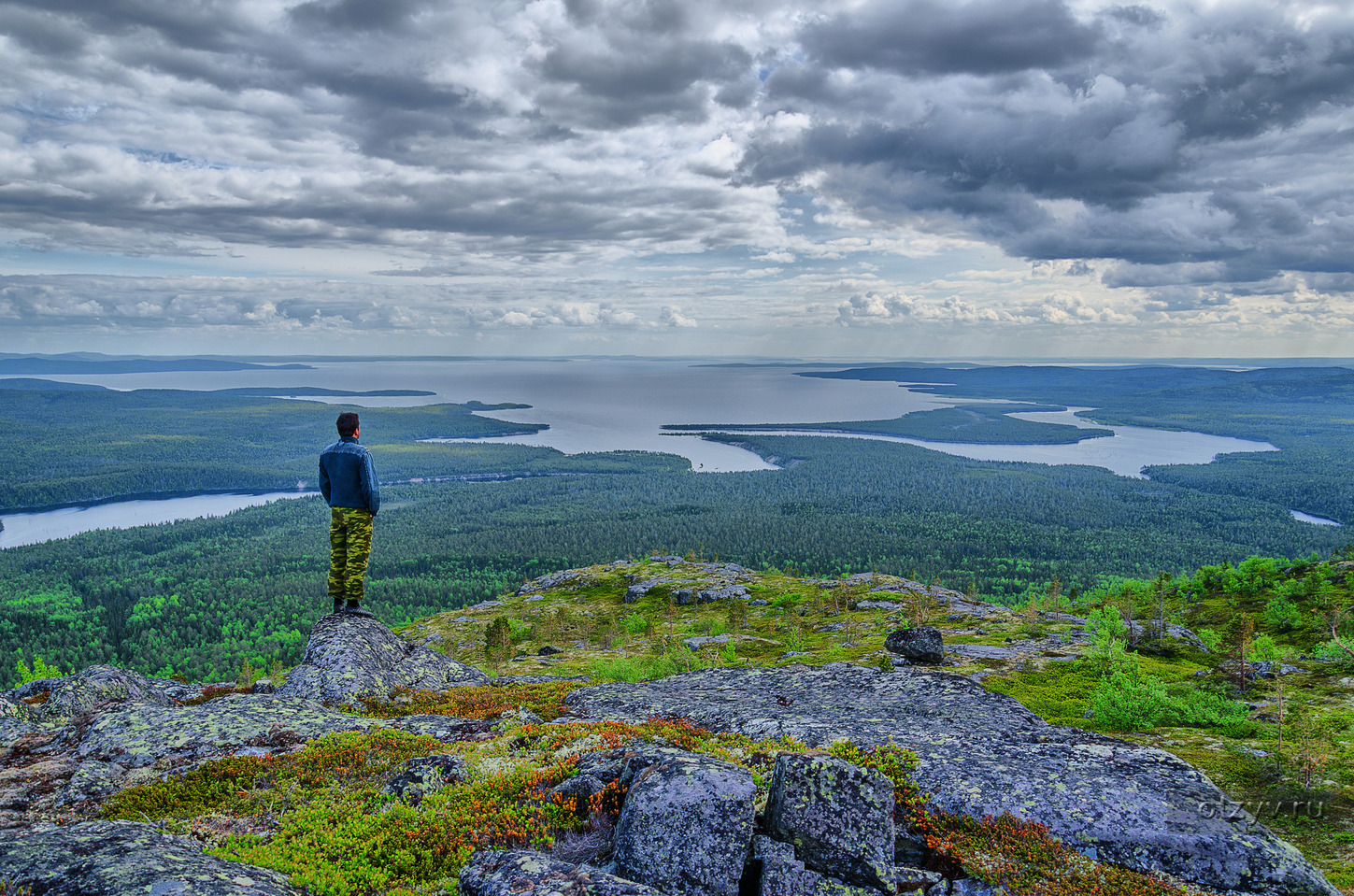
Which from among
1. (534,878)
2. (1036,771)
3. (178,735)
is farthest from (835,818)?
(178,735)

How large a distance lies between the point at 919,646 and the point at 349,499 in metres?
23.6

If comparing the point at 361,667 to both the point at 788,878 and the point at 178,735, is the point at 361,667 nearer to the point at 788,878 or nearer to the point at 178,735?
the point at 178,735

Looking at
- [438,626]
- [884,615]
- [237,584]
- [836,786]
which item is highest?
[836,786]

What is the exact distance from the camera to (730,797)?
858 centimetres

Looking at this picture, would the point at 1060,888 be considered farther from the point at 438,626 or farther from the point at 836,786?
the point at 438,626

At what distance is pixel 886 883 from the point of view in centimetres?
834

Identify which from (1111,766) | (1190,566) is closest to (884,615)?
(1111,766)

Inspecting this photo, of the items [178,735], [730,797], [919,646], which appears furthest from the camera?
[919,646]

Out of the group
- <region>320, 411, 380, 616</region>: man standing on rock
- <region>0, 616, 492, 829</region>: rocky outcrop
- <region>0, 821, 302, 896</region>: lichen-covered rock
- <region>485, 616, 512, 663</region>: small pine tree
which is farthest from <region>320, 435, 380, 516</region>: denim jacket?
<region>485, 616, 512, 663</region>: small pine tree

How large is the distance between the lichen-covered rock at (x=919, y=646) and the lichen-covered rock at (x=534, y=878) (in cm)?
2255

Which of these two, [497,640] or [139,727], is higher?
[139,727]

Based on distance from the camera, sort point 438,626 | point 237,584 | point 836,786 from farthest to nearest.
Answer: point 237,584 < point 438,626 < point 836,786

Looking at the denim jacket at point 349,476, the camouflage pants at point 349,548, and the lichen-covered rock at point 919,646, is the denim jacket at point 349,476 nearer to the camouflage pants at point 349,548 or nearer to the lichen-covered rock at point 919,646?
the camouflage pants at point 349,548

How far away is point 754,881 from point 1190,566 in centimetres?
20970
